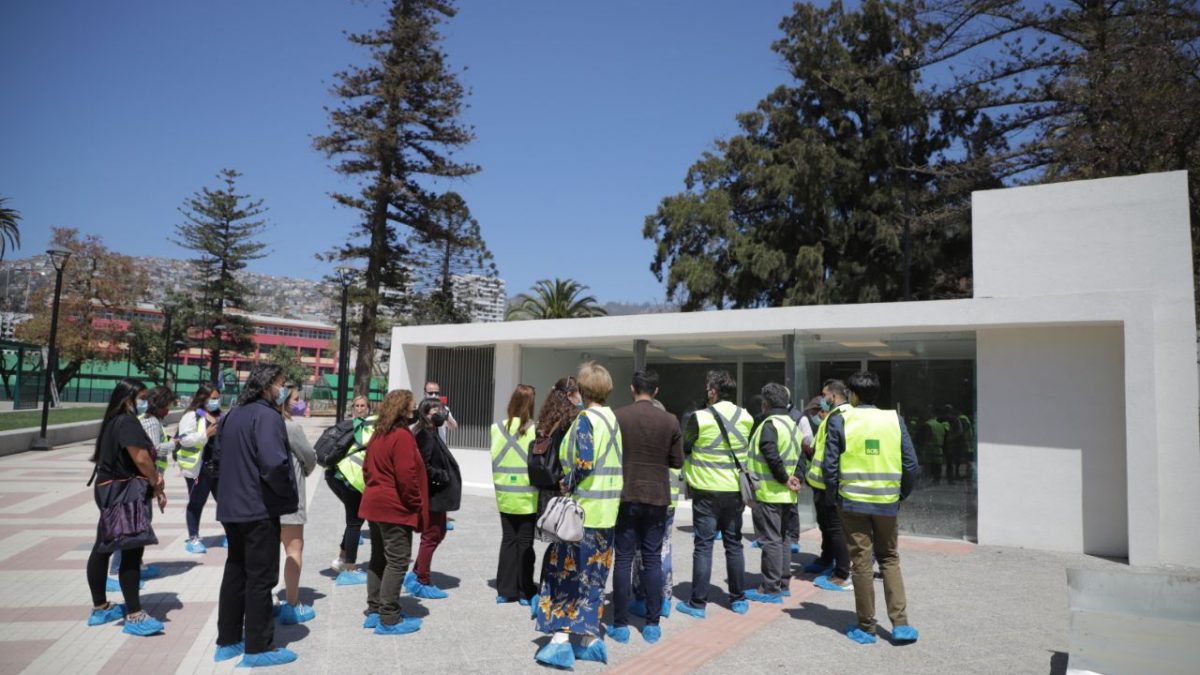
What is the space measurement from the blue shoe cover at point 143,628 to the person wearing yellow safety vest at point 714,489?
3.68 metres

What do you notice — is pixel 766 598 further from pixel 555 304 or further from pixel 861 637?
pixel 555 304

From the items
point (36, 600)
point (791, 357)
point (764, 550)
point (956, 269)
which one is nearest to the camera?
point (36, 600)

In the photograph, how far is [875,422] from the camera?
5309 mm

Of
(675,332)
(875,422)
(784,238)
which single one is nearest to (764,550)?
(875,422)

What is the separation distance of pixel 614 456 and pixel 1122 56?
1789 cm

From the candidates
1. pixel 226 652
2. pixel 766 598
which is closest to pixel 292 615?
pixel 226 652

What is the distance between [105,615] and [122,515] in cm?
81

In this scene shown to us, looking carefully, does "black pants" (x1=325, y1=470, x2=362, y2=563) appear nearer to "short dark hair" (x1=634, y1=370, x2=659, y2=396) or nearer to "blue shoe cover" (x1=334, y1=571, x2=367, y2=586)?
"blue shoe cover" (x1=334, y1=571, x2=367, y2=586)

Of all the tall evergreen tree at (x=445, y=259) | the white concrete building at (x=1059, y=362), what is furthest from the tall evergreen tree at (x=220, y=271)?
the white concrete building at (x=1059, y=362)

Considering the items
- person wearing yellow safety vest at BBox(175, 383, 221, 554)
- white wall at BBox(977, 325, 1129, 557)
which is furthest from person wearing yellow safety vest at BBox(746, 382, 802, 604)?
person wearing yellow safety vest at BBox(175, 383, 221, 554)

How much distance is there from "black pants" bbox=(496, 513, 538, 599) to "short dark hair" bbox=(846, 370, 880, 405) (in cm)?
264

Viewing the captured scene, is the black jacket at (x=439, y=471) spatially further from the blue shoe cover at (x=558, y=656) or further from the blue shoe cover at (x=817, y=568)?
the blue shoe cover at (x=817, y=568)

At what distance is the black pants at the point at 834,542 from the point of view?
712cm

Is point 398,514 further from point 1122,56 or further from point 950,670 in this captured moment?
point 1122,56
